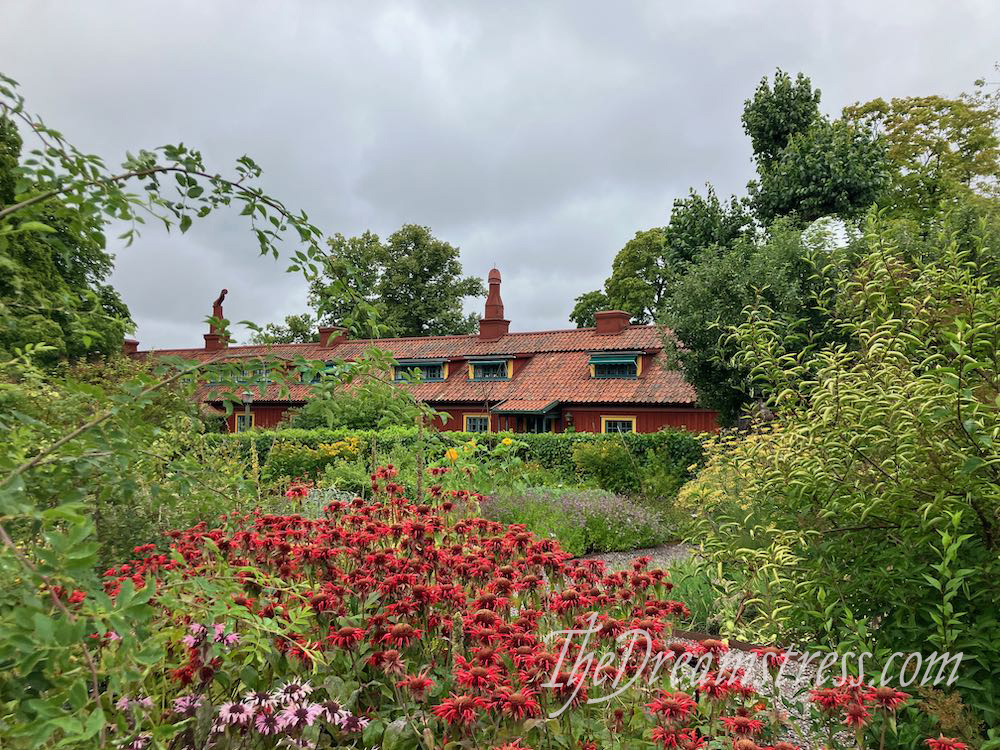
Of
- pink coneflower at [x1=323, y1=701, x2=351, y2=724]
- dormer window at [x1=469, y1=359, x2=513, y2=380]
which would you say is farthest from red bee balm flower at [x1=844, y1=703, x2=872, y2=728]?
dormer window at [x1=469, y1=359, x2=513, y2=380]

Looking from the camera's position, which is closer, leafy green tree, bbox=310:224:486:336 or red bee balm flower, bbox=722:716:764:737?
red bee balm flower, bbox=722:716:764:737

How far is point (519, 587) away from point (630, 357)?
2002 cm

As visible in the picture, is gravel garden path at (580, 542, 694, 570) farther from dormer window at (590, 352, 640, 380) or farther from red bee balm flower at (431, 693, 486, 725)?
dormer window at (590, 352, 640, 380)

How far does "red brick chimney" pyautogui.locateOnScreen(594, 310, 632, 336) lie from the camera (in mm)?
23938

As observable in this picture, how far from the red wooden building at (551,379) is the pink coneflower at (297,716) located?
17.0 meters

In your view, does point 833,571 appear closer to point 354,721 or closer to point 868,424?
point 868,424

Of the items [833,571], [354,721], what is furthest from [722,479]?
[354,721]

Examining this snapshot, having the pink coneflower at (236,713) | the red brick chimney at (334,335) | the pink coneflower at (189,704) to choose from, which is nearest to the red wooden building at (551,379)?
the red brick chimney at (334,335)

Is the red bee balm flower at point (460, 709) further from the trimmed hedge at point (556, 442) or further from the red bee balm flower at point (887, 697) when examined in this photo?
the trimmed hedge at point (556, 442)

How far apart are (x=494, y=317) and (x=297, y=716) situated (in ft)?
82.6

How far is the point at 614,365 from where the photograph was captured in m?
22.8

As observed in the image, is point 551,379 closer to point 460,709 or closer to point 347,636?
point 347,636

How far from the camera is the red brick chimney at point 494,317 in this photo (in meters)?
27.0

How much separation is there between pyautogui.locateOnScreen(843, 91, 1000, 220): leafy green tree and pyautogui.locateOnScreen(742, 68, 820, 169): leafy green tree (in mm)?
9044
